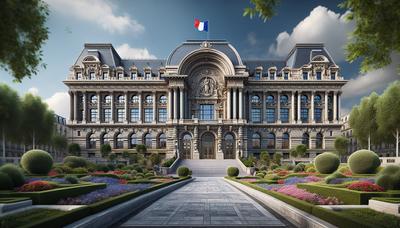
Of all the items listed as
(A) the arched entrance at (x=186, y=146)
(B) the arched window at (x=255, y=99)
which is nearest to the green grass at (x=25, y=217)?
(A) the arched entrance at (x=186, y=146)

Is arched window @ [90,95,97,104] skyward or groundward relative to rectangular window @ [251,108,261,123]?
skyward

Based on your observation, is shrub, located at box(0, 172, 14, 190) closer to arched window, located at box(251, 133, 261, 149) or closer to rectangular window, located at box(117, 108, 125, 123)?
rectangular window, located at box(117, 108, 125, 123)

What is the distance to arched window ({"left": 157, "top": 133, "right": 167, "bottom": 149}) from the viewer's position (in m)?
67.7

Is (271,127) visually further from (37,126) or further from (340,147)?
(37,126)

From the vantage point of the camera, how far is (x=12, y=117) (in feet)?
143

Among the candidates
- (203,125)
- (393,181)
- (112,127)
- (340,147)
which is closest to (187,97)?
(203,125)

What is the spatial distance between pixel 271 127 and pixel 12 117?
162 ft

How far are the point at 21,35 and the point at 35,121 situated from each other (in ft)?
155

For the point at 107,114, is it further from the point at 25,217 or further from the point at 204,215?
the point at 25,217

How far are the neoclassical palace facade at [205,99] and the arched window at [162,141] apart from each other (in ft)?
0.73

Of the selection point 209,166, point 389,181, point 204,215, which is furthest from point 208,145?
point 204,215

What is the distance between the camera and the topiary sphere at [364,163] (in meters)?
26.4

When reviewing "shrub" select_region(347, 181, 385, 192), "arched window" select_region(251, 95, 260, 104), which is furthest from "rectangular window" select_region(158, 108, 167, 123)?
"shrub" select_region(347, 181, 385, 192)

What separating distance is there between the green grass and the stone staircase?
4020 cm
